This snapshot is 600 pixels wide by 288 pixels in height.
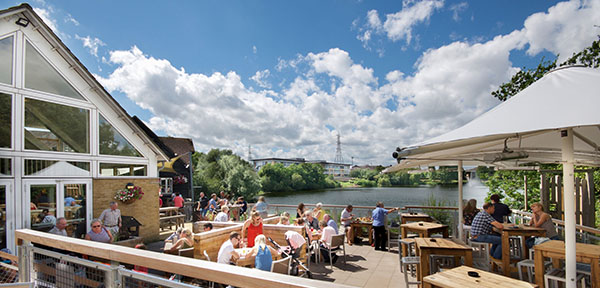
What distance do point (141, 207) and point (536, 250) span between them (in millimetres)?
10077

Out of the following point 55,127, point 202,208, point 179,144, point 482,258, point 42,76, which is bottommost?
point 202,208

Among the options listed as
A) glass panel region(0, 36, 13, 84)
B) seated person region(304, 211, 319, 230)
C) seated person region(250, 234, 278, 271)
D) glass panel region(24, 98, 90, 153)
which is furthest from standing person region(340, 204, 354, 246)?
glass panel region(0, 36, 13, 84)

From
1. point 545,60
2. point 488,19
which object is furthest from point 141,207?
point 545,60

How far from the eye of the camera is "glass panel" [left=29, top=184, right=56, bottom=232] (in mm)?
7297

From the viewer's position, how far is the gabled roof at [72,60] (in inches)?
293

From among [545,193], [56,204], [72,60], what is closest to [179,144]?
[72,60]

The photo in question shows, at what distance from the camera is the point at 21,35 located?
7.50 meters

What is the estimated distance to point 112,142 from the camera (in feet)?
30.4

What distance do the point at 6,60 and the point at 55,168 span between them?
275cm

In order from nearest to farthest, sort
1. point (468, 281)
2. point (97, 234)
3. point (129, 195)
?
1. point (468, 281)
2. point (97, 234)
3. point (129, 195)

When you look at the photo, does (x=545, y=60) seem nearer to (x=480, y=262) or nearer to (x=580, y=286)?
(x=480, y=262)

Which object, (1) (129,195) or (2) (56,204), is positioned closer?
(2) (56,204)

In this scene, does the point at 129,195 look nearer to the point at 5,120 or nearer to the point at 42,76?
the point at 5,120

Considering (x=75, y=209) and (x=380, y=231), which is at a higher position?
(x=75, y=209)
